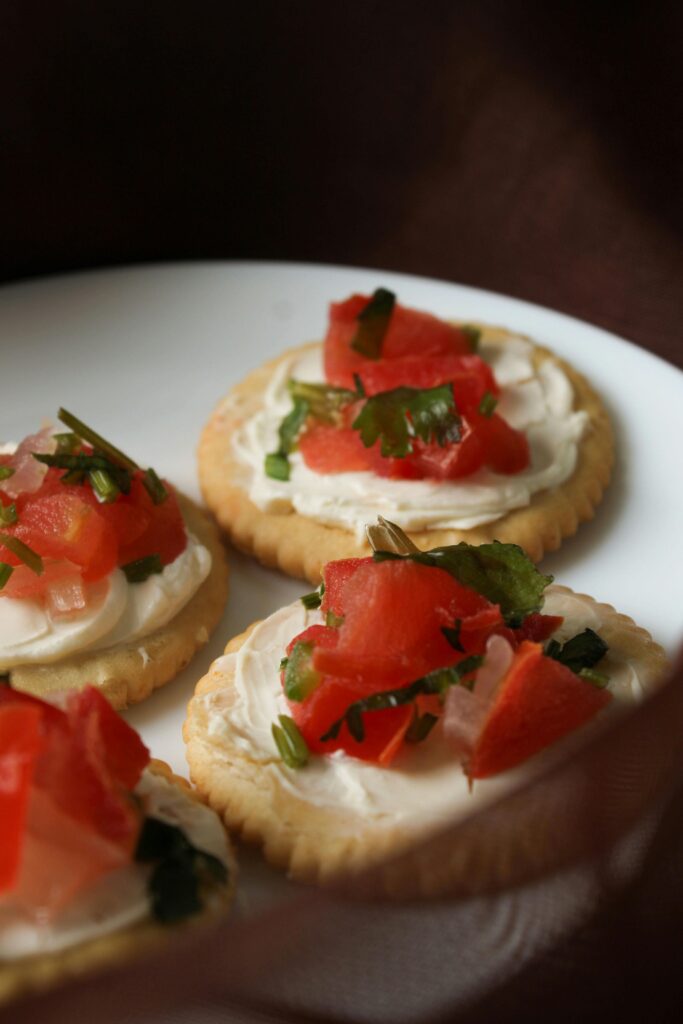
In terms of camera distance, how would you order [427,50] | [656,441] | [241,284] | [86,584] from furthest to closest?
[427,50] → [241,284] → [656,441] → [86,584]

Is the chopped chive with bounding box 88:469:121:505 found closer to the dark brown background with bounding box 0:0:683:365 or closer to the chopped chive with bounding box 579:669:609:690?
the chopped chive with bounding box 579:669:609:690

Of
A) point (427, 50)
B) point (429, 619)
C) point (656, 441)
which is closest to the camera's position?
point (429, 619)

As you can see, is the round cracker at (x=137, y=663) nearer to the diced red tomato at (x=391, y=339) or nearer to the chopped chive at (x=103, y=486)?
the chopped chive at (x=103, y=486)

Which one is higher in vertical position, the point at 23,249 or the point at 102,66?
the point at 102,66

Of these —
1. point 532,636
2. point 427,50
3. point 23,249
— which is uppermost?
point 427,50

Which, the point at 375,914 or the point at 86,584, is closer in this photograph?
the point at 375,914

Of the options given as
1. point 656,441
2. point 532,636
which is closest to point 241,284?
point 656,441

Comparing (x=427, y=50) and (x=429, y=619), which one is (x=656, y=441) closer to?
(x=429, y=619)

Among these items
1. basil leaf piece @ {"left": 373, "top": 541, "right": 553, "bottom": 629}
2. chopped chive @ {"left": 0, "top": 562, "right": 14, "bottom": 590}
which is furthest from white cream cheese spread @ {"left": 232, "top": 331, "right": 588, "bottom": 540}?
chopped chive @ {"left": 0, "top": 562, "right": 14, "bottom": 590}
